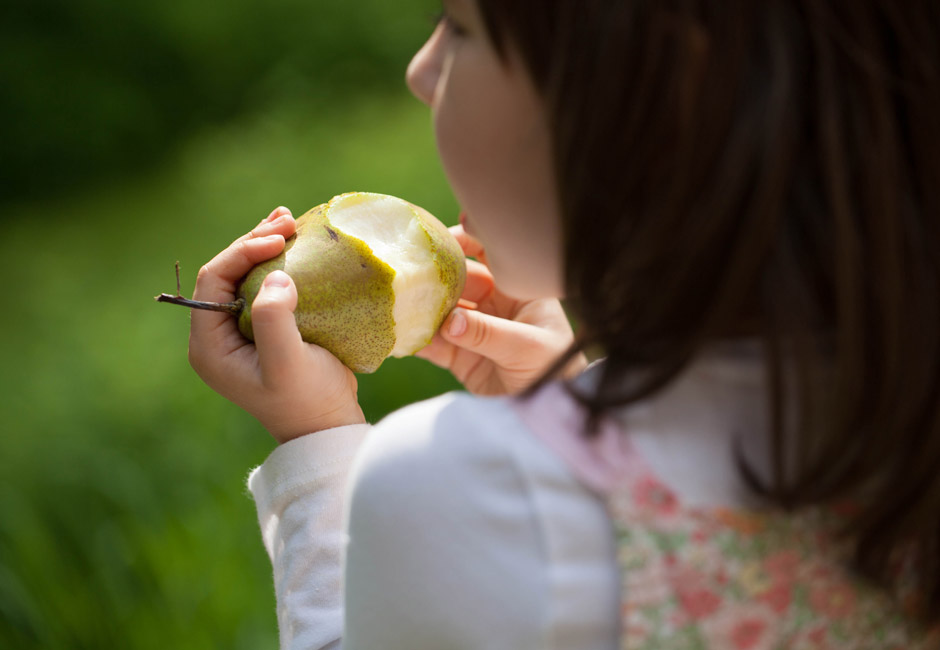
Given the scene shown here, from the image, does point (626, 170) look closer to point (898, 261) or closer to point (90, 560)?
point (898, 261)

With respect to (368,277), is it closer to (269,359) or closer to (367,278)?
(367,278)

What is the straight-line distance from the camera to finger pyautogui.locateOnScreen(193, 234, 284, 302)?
0.91 meters

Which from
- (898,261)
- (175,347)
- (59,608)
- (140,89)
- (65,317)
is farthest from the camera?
(140,89)

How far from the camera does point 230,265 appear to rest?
915mm

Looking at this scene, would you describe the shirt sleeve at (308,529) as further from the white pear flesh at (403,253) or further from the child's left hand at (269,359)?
the white pear flesh at (403,253)

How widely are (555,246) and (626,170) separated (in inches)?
3.7

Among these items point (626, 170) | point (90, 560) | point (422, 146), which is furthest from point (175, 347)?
point (626, 170)

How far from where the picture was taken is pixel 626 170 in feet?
1.73

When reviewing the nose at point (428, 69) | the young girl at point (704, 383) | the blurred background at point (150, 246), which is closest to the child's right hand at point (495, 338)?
the nose at point (428, 69)

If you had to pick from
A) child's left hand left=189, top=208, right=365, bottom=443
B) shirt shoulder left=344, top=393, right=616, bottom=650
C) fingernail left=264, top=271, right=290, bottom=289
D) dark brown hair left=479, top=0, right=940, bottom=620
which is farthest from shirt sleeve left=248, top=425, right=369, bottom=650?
dark brown hair left=479, top=0, right=940, bottom=620

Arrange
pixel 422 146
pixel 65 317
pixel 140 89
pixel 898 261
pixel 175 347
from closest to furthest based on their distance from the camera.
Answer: pixel 898 261, pixel 175 347, pixel 65 317, pixel 422 146, pixel 140 89

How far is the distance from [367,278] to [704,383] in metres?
0.46

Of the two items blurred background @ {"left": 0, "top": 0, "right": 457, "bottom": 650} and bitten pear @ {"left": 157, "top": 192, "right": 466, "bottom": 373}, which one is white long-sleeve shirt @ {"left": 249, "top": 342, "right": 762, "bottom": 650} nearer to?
bitten pear @ {"left": 157, "top": 192, "right": 466, "bottom": 373}

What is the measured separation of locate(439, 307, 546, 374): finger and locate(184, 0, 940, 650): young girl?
1.36ft
